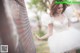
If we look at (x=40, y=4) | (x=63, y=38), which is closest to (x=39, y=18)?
(x=40, y=4)

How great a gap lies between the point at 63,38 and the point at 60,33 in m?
0.04

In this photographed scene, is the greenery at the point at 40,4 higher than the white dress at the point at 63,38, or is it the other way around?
the greenery at the point at 40,4

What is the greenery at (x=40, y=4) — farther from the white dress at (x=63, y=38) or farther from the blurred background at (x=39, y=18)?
the white dress at (x=63, y=38)

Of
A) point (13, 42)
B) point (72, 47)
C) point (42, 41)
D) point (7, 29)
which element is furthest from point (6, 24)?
point (72, 47)

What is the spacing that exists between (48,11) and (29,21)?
0.15 metres

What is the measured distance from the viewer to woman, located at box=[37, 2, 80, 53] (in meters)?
1.61

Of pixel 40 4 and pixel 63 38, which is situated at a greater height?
pixel 40 4

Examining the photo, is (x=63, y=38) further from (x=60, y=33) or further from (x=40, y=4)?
(x=40, y=4)

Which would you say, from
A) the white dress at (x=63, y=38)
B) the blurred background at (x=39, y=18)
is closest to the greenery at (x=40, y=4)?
the blurred background at (x=39, y=18)

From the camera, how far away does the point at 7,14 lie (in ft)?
5.55

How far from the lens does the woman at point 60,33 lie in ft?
5.28

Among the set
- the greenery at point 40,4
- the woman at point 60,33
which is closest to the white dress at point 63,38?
the woman at point 60,33

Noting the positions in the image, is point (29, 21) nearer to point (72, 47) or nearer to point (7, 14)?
point (7, 14)

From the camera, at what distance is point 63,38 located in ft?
5.32
